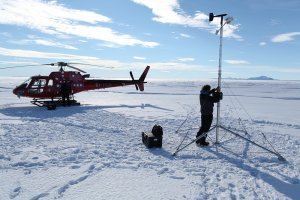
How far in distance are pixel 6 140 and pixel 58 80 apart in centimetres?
1135

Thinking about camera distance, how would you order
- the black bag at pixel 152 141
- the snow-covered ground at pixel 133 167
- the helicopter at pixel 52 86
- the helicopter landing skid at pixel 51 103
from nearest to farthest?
the snow-covered ground at pixel 133 167
the black bag at pixel 152 141
the helicopter landing skid at pixel 51 103
the helicopter at pixel 52 86

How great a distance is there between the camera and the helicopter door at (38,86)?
1964cm

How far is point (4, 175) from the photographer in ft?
21.3

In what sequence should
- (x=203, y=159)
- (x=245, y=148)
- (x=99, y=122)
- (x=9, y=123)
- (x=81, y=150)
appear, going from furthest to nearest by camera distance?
1. (x=99, y=122)
2. (x=9, y=123)
3. (x=245, y=148)
4. (x=81, y=150)
5. (x=203, y=159)

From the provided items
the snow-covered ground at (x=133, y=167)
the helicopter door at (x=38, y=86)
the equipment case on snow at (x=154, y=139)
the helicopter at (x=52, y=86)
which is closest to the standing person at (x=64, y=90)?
the helicopter at (x=52, y=86)

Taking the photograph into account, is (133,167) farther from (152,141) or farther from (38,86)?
(38,86)

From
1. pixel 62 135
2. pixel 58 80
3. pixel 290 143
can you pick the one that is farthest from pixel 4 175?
pixel 58 80

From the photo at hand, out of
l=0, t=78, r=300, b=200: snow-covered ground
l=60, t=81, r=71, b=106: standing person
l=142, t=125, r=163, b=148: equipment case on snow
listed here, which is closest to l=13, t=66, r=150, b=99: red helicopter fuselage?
l=60, t=81, r=71, b=106: standing person

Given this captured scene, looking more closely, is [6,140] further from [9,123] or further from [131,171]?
[131,171]

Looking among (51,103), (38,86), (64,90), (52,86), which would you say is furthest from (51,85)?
(51,103)

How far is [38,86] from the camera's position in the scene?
1984 centimetres

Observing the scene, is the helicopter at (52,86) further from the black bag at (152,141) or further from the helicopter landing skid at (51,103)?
the black bag at (152,141)

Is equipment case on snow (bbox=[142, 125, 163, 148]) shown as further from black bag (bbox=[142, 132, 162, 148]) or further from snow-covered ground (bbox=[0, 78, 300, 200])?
snow-covered ground (bbox=[0, 78, 300, 200])

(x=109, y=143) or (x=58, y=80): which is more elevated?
(x=58, y=80)
